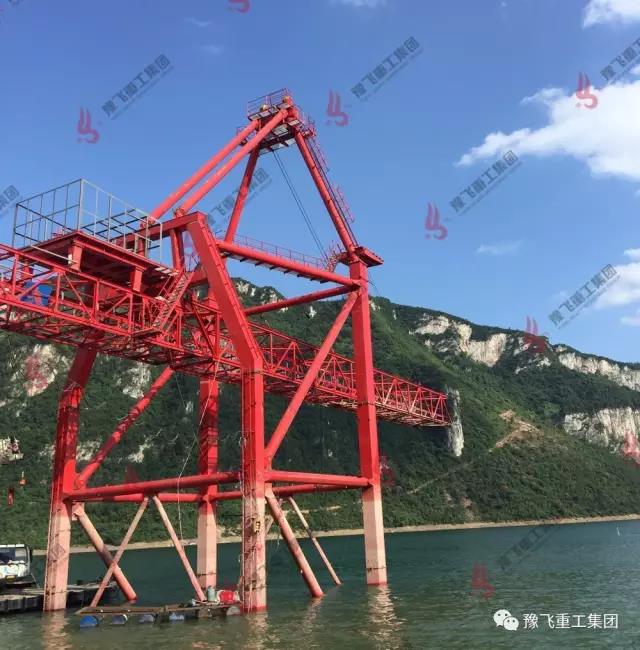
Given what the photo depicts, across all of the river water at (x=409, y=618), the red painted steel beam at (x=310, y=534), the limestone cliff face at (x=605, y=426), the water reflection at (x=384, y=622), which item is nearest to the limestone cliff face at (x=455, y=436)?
the limestone cliff face at (x=605, y=426)

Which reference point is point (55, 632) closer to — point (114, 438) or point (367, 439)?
point (114, 438)

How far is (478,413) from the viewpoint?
179125mm

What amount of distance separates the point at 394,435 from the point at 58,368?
80.0 metres

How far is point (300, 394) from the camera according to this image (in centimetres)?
3100

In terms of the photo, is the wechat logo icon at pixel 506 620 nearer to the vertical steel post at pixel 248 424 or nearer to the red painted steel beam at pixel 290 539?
the red painted steel beam at pixel 290 539

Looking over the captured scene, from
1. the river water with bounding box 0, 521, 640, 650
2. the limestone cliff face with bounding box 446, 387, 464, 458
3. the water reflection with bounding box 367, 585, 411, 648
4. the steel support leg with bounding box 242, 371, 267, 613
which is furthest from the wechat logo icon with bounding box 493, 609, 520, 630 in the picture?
the limestone cliff face with bounding box 446, 387, 464, 458

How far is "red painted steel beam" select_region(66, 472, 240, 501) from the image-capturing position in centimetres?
2738

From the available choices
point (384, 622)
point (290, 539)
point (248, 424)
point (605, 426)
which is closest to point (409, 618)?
point (384, 622)

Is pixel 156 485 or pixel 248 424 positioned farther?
pixel 156 485

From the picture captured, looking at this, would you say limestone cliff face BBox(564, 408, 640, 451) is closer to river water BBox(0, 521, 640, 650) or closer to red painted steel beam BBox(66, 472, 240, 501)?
river water BBox(0, 521, 640, 650)

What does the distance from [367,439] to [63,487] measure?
1445 cm

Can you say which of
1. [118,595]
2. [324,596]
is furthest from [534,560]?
[118,595]

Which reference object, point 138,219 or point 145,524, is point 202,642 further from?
point 145,524

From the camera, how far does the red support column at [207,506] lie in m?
34.5
